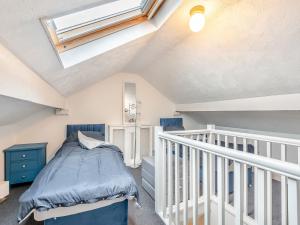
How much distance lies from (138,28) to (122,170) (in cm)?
163

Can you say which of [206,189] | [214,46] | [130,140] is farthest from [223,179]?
[130,140]

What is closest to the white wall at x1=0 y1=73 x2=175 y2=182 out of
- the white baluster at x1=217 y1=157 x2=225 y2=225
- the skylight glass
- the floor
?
the floor

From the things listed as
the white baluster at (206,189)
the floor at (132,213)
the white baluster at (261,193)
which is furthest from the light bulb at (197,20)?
the floor at (132,213)

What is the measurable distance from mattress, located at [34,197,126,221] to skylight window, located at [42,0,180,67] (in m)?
1.29

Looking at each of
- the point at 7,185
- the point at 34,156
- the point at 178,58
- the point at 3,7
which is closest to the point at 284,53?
the point at 178,58

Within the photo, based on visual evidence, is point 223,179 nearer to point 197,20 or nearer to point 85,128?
point 197,20

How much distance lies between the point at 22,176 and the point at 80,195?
198 cm

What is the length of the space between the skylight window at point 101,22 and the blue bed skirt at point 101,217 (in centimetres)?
139

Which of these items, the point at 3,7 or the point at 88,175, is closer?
the point at 3,7

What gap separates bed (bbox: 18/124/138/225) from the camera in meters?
1.27

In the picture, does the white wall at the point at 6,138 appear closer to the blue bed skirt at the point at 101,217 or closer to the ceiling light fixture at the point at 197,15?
the blue bed skirt at the point at 101,217

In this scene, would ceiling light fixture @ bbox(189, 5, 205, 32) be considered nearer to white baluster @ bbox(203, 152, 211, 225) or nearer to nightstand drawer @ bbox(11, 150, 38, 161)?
white baluster @ bbox(203, 152, 211, 225)

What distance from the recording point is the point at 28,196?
1.27 metres

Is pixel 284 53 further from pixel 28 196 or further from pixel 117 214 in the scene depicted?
pixel 28 196
